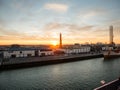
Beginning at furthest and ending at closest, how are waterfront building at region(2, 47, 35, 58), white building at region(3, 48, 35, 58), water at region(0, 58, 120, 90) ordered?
white building at region(3, 48, 35, 58) < waterfront building at region(2, 47, 35, 58) < water at region(0, 58, 120, 90)

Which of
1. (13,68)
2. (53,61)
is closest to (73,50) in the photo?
(53,61)

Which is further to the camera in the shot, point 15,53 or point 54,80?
point 15,53

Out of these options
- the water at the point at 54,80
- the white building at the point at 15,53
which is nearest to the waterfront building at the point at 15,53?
the white building at the point at 15,53

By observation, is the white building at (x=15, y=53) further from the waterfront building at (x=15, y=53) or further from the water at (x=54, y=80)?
the water at (x=54, y=80)

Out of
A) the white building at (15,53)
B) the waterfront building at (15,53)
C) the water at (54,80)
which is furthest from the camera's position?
the white building at (15,53)

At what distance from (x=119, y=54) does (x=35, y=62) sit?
40036 mm

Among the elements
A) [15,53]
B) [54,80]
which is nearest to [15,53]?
[15,53]

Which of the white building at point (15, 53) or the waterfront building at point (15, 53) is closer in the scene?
the waterfront building at point (15, 53)

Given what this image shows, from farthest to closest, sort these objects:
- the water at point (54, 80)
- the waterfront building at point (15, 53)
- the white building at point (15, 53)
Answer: the white building at point (15, 53)
the waterfront building at point (15, 53)
the water at point (54, 80)

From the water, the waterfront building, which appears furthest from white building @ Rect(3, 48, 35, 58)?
the water

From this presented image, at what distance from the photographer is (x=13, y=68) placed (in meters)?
27.5

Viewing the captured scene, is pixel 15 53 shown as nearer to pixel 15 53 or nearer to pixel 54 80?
pixel 15 53

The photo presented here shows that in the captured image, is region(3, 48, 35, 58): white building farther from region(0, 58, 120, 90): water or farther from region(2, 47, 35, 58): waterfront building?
region(0, 58, 120, 90): water

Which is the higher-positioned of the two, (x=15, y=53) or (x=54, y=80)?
(x=15, y=53)
